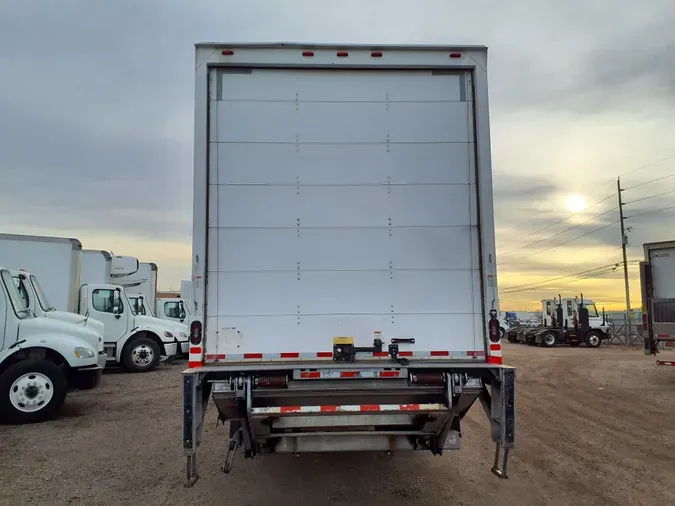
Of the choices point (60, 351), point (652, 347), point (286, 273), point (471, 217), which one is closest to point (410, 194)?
point (471, 217)

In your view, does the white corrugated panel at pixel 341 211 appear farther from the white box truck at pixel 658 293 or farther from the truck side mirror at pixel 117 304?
the truck side mirror at pixel 117 304

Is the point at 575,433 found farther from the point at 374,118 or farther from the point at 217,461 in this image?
the point at 374,118

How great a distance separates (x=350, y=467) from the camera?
6305 millimetres

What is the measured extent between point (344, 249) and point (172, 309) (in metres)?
19.1

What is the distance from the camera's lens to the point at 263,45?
512cm

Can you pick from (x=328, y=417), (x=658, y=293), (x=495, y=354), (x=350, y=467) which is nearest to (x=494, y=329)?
(x=495, y=354)

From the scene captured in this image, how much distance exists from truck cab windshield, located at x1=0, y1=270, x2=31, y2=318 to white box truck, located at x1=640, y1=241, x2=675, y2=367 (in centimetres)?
1398

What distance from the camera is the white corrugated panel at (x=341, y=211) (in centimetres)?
496

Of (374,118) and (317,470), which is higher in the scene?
(374,118)

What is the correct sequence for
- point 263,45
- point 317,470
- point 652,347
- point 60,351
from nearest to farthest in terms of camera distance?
point 263,45 → point 317,470 → point 60,351 → point 652,347

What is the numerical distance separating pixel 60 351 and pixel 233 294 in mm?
5791

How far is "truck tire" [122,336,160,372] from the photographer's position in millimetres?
15828

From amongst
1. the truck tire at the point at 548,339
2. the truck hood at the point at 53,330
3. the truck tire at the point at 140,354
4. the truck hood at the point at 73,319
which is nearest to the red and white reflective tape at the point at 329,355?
the truck hood at the point at 53,330

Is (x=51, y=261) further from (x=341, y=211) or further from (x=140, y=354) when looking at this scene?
(x=341, y=211)
